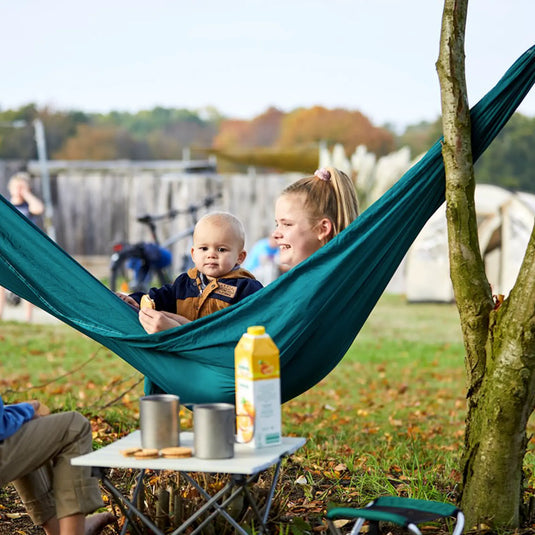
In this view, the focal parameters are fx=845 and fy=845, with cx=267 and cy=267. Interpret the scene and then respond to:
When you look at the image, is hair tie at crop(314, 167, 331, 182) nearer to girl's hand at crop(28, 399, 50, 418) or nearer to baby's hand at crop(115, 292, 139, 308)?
baby's hand at crop(115, 292, 139, 308)

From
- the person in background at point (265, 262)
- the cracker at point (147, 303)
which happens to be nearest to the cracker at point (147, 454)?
the cracker at point (147, 303)

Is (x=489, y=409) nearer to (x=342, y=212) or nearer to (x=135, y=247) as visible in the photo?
(x=342, y=212)

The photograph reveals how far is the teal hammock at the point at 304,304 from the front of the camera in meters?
2.26

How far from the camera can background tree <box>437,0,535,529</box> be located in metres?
2.29

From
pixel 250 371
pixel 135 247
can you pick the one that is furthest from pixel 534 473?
pixel 135 247

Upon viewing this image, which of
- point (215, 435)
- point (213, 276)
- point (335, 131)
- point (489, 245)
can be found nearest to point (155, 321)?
point (213, 276)

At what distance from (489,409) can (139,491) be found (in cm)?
99

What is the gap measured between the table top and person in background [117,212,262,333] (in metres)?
0.55

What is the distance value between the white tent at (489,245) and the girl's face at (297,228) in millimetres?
7389

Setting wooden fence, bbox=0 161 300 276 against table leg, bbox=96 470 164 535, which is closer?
table leg, bbox=96 470 164 535

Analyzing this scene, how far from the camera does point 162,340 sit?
2301mm

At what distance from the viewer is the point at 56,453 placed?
6.70ft

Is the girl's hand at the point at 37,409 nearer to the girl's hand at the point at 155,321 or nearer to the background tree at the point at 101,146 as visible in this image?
the girl's hand at the point at 155,321

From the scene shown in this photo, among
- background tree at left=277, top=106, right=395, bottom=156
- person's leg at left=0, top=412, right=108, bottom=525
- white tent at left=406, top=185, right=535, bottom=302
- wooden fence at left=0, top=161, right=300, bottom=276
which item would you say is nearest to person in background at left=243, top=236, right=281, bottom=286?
white tent at left=406, top=185, right=535, bottom=302
